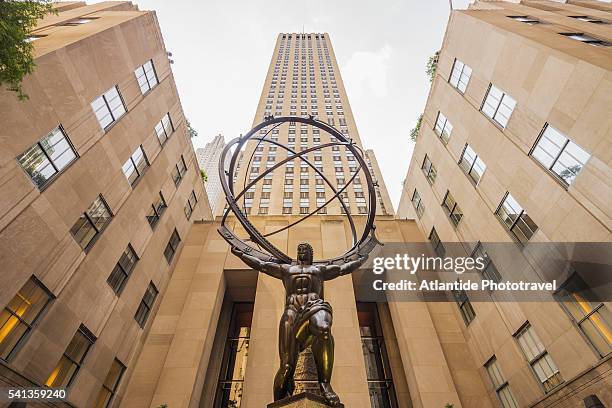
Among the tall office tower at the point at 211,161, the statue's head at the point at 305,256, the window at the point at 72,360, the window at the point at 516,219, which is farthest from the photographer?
the tall office tower at the point at 211,161

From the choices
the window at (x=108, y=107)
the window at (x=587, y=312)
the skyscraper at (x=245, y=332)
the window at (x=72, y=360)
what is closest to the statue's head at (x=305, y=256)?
the skyscraper at (x=245, y=332)

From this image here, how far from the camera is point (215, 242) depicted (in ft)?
56.9

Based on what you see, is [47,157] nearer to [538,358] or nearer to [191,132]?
[191,132]

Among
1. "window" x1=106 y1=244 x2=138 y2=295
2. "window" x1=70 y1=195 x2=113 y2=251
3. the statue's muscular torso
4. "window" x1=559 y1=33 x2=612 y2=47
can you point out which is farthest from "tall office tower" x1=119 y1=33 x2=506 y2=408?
"window" x1=559 y1=33 x2=612 y2=47

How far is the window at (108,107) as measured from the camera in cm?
1220

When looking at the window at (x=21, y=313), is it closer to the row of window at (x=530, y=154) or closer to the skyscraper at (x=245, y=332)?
the skyscraper at (x=245, y=332)

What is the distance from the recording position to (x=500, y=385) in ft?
38.7

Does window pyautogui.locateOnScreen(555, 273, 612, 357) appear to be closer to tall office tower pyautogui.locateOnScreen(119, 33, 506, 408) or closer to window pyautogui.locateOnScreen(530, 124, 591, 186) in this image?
window pyautogui.locateOnScreen(530, 124, 591, 186)

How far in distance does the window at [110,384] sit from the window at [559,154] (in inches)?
718

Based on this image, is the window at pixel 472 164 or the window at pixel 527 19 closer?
the window at pixel 472 164

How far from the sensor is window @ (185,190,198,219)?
1958 centimetres

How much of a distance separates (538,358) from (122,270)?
16.7 metres

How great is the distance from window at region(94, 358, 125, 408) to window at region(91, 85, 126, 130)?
397 inches

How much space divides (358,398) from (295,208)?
26757mm
